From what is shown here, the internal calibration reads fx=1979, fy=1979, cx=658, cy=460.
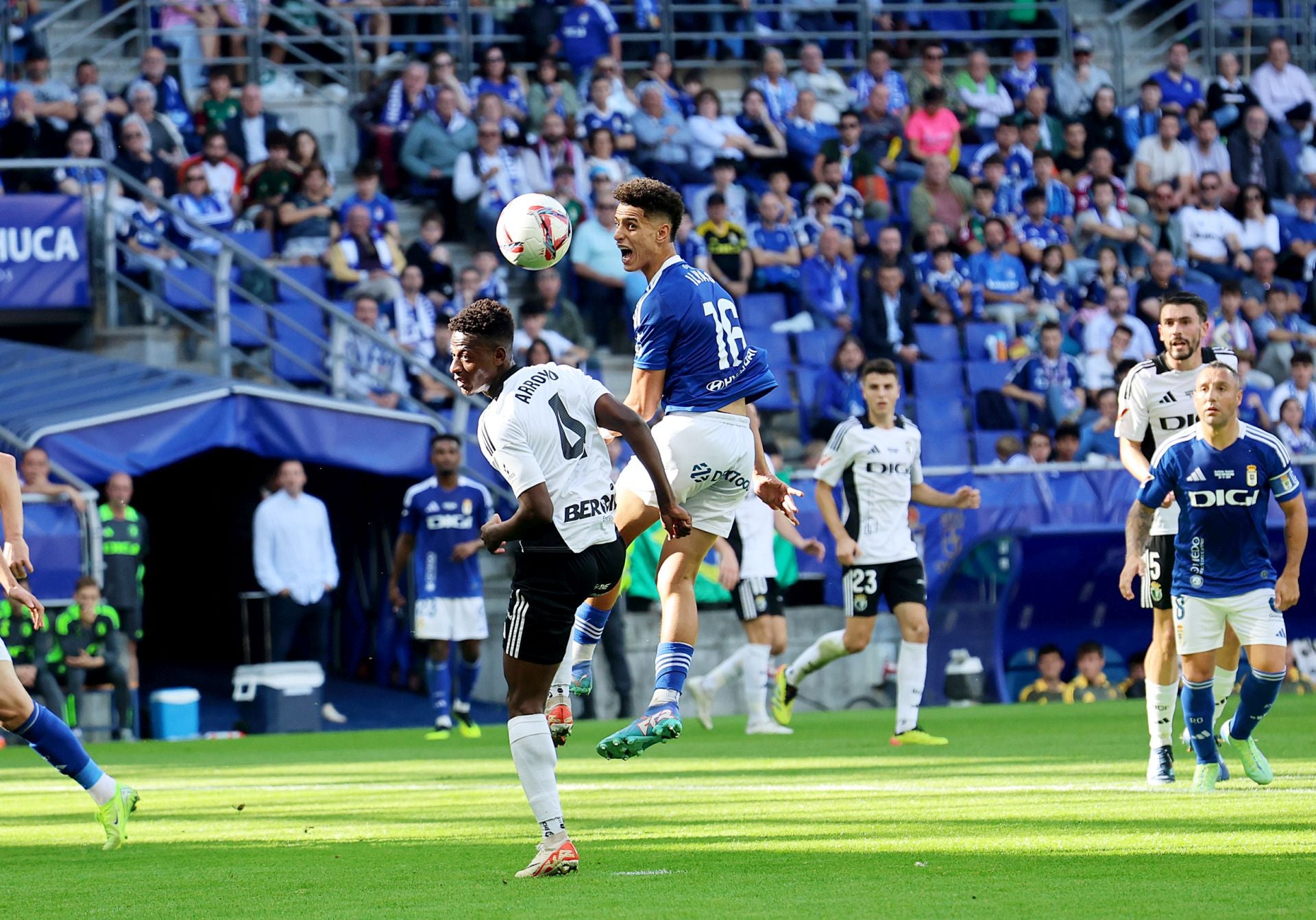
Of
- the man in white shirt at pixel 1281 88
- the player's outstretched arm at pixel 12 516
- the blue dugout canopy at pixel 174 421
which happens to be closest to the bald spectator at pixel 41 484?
the blue dugout canopy at pixel 174 421

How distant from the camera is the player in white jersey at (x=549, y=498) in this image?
6.81 metres

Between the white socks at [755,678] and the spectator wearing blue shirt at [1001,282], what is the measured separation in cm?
818

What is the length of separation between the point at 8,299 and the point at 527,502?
13447mm

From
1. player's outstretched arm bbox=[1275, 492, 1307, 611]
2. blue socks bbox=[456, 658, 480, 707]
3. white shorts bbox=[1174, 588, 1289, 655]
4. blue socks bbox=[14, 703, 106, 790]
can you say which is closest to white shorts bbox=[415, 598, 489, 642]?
blue socks bbox=[456, 658, 480, 707]

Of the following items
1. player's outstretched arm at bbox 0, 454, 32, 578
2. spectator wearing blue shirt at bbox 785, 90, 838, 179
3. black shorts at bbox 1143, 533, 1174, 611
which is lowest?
black shorts at bbox 1143, 533, 1174, 611

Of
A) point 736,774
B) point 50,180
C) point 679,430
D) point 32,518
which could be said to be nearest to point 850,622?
point 736,774

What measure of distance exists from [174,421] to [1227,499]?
34.1ft

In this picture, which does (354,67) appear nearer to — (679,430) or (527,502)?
(679,430)

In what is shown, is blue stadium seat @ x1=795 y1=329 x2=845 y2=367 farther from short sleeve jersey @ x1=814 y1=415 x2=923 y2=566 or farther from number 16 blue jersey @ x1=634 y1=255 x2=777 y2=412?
number 16 blue jersey @ x1=634 y1=255 x2=777 y2=412

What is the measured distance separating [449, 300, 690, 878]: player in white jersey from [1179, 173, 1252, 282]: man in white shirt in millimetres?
18605

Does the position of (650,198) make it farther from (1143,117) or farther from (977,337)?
(1143,117)

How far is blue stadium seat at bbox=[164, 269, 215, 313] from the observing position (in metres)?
19.0

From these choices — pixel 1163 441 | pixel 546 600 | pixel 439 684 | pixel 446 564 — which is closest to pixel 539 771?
pixel 546 600

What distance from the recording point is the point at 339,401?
17688mm
